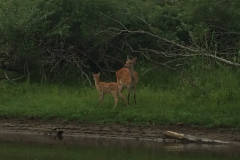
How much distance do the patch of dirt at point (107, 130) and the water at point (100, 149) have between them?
424mm

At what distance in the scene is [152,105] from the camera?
1545 centimetres

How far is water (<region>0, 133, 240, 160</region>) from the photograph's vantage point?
11.3 m

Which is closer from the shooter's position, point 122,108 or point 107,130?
point 107,130

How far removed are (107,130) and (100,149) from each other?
2162mm

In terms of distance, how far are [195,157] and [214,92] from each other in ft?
15.6

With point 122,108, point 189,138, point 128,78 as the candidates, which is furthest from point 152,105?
point 189,138

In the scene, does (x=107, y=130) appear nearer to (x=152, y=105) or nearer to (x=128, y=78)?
(x=152, y=105)

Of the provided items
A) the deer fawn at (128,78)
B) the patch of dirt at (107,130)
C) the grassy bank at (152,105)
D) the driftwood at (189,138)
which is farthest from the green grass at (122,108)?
the driftwood at (189,138)

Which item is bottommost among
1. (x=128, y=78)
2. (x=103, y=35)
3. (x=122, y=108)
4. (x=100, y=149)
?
(x=100, y=149)

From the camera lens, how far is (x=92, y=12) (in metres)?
18.6

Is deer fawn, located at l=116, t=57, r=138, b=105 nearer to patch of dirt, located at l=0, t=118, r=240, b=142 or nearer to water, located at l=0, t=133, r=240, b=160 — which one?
patch of dirt, located at l=0, t=118, r=240, b=142

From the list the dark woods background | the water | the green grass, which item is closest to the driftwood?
the water

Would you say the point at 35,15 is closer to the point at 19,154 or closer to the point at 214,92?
the point at 214,92

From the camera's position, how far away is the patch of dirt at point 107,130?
45.1 ft
